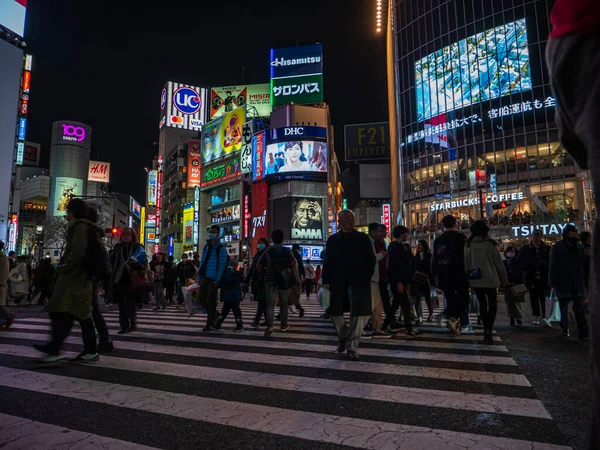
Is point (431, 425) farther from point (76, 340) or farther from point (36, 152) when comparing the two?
point (36, 152)

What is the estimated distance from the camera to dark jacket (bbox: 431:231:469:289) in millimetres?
6410

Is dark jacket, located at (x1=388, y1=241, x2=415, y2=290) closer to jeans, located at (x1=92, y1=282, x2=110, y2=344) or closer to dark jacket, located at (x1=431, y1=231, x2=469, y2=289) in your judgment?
dark jacket, located at (x1=431, y1=231, x2=469, y2=289)

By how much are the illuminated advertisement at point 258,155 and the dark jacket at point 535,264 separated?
3925cm

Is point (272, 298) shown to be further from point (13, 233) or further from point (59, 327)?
point (13, 233)

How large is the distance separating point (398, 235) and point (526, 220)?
33.4 m

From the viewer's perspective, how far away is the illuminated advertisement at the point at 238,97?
218 feet

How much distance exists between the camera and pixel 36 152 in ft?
313

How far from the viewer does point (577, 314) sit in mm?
6273

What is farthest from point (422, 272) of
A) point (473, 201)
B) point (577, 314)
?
point (473, 201)

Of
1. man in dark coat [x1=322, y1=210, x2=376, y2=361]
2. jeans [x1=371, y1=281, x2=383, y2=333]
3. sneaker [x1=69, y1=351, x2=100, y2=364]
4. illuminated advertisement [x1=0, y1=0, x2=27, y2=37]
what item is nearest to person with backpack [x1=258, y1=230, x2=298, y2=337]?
jeans [x1=371, y1=281, x2=383, y2=333]

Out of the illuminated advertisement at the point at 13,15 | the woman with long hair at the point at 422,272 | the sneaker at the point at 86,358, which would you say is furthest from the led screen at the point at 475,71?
the illuminated advertisement at the point at 13,15

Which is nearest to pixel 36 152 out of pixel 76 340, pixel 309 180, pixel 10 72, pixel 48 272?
pixel 10 72

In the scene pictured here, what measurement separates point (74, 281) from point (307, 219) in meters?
39.7

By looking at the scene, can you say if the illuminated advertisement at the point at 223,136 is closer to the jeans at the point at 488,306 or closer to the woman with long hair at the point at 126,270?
the woman with long hair at the point at 126,270
